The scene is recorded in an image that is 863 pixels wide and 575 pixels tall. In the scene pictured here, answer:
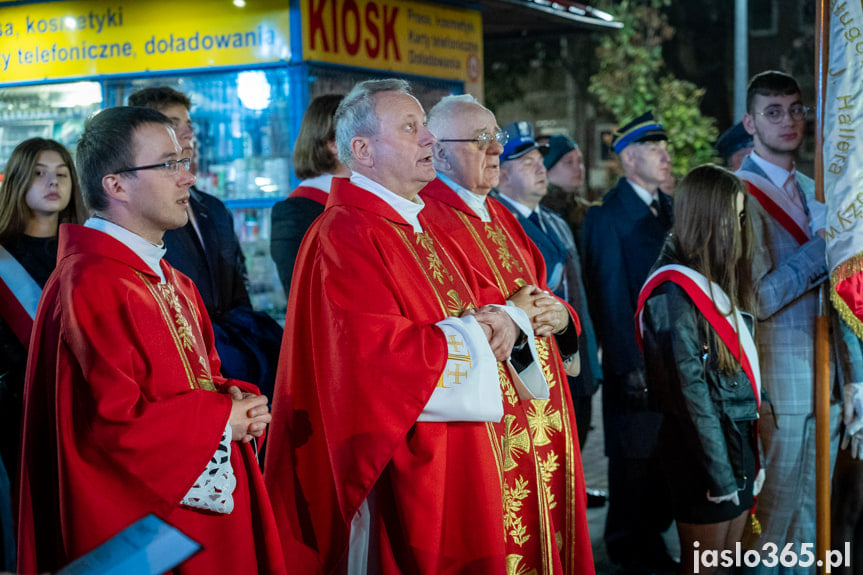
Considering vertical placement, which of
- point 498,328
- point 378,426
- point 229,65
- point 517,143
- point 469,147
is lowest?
point 378,426

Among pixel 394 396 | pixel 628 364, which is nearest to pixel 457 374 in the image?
pixel 394 396

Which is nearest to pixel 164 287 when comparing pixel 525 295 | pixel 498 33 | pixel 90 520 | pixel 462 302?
pixel 90 520

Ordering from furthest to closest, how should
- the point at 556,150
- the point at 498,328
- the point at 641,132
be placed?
the point at 556,150
the point at 641,132
the point at 498,328

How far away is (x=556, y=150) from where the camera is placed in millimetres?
7340

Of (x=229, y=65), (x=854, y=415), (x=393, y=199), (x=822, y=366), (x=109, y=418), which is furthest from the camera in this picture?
(x=229, y=65)

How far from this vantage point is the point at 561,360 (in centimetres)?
377

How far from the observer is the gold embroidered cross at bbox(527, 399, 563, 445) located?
3518 millimetres

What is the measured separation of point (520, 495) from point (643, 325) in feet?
3.22

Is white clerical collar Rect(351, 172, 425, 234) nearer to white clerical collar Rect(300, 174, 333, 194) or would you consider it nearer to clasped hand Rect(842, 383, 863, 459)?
white clerical collar Rect(300, 174, 333, 194)

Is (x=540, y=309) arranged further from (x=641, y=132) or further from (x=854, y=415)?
(x=641, y=132)

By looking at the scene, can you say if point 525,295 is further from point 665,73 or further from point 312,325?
point 665,73

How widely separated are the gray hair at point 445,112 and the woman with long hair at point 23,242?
1.46 metres

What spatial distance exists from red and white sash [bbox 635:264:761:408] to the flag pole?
372 mm

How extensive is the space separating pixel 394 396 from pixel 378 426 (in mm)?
101
